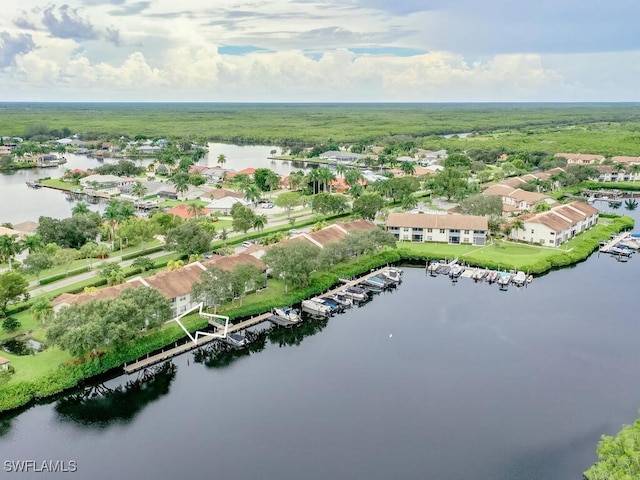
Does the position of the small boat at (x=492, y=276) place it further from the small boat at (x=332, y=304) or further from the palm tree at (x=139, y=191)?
the palm tree at (x=139, y=191)

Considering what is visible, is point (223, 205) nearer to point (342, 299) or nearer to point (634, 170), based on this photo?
point (342, 299)

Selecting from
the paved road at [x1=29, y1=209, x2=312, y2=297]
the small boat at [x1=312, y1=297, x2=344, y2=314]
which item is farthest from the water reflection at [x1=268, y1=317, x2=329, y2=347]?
the paved road at [x1=29, y1=209, x2=312, y2=297]

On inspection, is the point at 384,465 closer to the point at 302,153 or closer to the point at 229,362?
the point at 229,362

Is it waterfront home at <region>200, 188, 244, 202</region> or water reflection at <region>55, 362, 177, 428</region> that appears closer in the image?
water reflection at <region>55, 362, 177, 428</region>

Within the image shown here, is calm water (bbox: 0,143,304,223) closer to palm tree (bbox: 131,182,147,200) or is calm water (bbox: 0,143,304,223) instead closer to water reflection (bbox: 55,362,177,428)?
palm tree (bbox: 131,182,147,200)

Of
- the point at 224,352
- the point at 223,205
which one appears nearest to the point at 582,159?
the point at 223,205

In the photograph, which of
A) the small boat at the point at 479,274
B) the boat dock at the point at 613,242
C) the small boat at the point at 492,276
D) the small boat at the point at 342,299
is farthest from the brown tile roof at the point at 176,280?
the boat dock at the point at 613,242

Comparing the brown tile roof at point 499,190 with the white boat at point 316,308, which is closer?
the white boat at point 316,308
